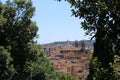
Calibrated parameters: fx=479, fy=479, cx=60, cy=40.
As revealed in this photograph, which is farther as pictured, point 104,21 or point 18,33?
point 18,33

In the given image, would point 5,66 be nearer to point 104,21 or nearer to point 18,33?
point 18,33

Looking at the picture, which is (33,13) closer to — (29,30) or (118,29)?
(29,30)

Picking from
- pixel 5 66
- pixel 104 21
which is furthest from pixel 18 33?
pixel 104 21

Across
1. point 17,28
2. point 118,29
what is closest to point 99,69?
point 118,29

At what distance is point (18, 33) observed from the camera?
127ft

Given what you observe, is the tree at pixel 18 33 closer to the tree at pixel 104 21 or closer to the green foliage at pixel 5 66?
the green foliage at pixel 5 66

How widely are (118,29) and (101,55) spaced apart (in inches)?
96.9

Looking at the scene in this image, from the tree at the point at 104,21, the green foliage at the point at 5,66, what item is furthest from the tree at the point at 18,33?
the tree at the point at 104,21

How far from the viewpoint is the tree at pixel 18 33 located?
38.7 metres

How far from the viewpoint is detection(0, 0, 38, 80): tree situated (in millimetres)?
38688

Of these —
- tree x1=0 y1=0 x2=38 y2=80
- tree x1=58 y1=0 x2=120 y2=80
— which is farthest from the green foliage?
tree x1=58 y1=0 x2=120 y2=80

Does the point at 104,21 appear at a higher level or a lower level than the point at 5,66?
higher

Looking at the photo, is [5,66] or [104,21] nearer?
[104,21]

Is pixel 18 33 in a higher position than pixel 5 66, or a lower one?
higher
